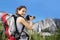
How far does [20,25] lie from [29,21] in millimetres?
121

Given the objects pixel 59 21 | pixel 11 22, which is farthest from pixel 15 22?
pixel 59 21

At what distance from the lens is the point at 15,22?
2.96 m

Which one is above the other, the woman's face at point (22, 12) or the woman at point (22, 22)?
the woman's face at point (22, 12)

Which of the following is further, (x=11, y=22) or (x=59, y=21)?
(x=59, y=21)

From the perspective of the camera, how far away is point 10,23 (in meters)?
2.93

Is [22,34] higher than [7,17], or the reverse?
[7,17]

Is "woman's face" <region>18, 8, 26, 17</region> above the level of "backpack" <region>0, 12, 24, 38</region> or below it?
above

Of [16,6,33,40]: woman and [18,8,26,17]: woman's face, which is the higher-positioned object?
[18,8,26,17]: woman's face

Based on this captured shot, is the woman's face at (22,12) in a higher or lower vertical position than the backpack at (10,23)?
higher

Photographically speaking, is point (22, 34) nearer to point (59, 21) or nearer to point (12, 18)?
point (12, 18)

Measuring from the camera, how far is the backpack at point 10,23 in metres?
2.93

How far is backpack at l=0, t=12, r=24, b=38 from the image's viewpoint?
2.93 m

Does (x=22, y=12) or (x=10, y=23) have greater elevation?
(x=22, y=12)

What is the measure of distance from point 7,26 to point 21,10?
0.24 metres
